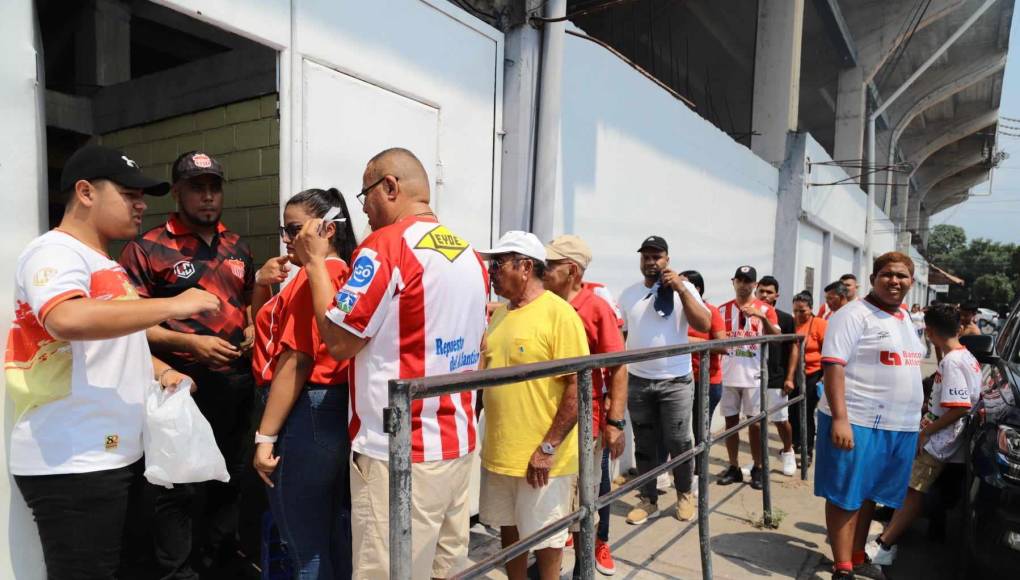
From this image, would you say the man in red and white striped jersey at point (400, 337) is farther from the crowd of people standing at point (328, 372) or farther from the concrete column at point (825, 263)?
the concrete column at point (825, 263)

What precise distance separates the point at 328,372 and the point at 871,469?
9.66ft

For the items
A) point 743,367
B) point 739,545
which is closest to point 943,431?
point 739,545

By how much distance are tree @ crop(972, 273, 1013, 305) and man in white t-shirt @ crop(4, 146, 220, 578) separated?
6001cm

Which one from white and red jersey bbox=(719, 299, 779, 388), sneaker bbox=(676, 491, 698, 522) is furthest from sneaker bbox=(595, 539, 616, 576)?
white and red jersey bbox=(719, 299, 779, 388)

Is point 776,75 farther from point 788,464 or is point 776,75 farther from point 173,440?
point 173,440

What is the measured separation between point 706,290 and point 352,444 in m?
6.00

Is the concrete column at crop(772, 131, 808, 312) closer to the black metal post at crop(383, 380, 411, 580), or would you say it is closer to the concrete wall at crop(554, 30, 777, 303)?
the concrete wall at crop(554, 30, 777, 303)

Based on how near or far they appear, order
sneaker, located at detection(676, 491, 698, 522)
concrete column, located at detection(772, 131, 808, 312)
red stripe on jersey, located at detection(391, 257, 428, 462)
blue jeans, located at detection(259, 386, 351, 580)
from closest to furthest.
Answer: red stripe on jersey, located at detection(391, 257, 428, 462) → blue jeans, located at detection(259, 386, 351, 580) → sneaker, located at detection(676, 491, 698, 522) → concrete column, located at detection(772, 131, 808, 312)

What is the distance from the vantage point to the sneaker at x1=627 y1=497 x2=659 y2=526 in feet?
13.5

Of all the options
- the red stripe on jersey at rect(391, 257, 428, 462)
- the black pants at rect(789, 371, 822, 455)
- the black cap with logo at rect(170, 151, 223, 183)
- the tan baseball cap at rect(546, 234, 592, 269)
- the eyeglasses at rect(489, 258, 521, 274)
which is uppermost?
the black cap with logo at rect(170, 151, 223, 183)

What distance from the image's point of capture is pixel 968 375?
3676 mm

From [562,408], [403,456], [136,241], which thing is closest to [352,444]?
[403,456]

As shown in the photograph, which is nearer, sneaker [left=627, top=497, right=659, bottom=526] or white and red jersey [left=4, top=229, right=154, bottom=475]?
white and red jersey [left=4, top=229, right=154, bottom=475]

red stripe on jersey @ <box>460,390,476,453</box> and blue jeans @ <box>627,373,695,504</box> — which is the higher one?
red stripe on jersey @ <box>460,390,476,453</box>
